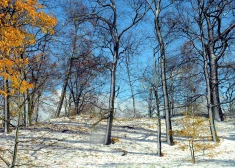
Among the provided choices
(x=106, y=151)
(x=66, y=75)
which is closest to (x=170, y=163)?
(x=106, y=151)

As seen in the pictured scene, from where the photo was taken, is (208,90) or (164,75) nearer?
(164,75)

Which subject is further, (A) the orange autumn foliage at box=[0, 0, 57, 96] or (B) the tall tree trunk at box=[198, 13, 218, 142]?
(B) the tall tree trunk at box=[198, 13, 218, 142]

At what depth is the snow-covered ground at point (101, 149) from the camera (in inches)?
361

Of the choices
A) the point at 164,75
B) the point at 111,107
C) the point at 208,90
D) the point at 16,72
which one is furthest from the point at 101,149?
the point at 208,90

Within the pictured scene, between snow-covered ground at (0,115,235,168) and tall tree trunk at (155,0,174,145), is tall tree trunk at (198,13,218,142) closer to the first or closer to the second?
snow-covered ground at (0,115,235,168)

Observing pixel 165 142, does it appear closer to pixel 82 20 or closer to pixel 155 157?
pixel 155 157

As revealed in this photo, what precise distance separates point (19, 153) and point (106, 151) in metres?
3.62

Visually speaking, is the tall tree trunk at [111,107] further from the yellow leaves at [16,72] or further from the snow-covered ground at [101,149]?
the yellow leaves at [16,72]

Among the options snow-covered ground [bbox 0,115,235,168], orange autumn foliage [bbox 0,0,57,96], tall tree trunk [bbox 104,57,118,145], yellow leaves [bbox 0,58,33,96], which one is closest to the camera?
yellow leaves [bbox 0,58,33,96]

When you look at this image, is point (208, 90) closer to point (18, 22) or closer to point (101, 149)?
point (101, 149)

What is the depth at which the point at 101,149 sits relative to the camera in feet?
37.1

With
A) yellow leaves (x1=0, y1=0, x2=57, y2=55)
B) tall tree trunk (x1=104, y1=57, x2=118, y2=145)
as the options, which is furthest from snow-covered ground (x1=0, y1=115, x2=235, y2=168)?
yellow leaves (x1=0, y1=0, x2=57, y2=55)

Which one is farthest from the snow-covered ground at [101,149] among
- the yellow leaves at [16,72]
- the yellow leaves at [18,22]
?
the yellow leaves at [18,22]

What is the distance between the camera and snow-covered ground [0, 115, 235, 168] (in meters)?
9.16
